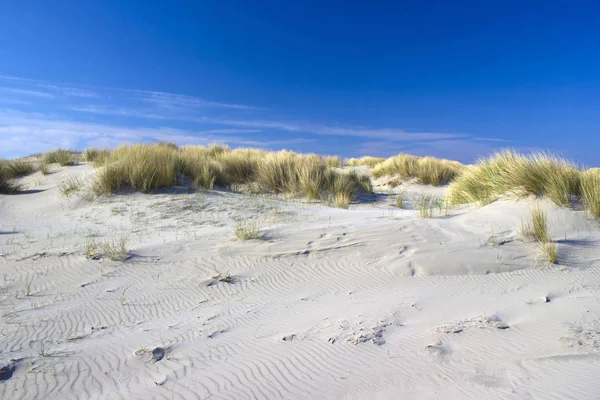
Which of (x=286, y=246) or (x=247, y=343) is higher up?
(x=286, y=246)

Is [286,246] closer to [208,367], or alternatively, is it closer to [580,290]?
[208,367]

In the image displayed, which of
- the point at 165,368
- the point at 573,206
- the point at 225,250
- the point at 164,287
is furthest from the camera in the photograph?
the point at 573,206

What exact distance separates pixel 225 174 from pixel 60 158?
6.88m

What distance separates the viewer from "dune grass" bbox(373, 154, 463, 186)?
14.4m

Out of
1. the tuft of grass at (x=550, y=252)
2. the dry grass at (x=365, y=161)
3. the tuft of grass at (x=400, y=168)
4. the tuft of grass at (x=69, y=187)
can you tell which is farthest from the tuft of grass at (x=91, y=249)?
the dry grass at (x=365, y=161)

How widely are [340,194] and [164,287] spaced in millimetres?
6230

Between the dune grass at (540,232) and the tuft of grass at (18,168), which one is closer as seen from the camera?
the dune grass at (540,232)

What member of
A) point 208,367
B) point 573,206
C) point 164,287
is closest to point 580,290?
point 573,206

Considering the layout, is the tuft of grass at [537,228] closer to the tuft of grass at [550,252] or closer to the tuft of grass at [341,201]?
the tuft of grass at [550,252]

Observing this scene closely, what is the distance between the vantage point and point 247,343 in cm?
298

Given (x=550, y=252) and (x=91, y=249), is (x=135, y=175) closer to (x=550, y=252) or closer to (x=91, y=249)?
(x=91, y=249)

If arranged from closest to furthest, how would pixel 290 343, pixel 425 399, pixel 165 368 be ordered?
1. pixel 425 399
2. pixel 165 368
3. pixel 290 343

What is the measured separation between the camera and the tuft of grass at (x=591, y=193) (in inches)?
229

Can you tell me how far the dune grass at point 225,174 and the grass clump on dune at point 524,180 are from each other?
3.28 metres
